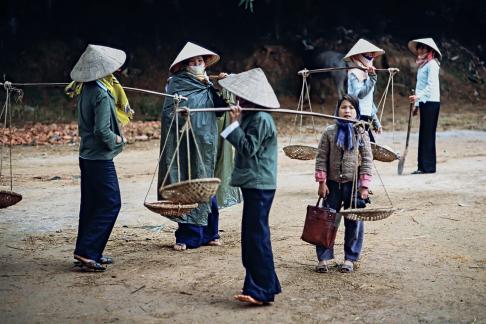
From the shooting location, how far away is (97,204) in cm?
582

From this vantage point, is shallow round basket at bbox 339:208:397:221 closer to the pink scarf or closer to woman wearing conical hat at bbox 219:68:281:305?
woman wearing conical hat at bbox 219:68:281:305

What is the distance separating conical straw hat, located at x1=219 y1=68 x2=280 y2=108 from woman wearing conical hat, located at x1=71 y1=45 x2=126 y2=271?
3.75 feet

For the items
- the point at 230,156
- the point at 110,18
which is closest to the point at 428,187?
the point at 230,156

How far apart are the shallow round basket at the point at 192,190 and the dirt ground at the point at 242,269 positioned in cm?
71

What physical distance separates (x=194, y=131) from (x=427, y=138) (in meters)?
4.59

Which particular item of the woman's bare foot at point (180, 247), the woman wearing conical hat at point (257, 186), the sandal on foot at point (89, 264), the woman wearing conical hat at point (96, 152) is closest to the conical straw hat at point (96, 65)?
the woman wearing conical hat at point (96, 152)

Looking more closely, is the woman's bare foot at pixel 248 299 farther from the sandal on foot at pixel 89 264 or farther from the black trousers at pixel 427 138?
the black trousers at pixel 427 138

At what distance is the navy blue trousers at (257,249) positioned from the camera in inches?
192

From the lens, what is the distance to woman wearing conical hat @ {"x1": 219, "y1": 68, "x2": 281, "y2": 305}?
15.9 feet

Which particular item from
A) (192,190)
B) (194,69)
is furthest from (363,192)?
(194,69)

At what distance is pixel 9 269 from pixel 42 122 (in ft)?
33.8

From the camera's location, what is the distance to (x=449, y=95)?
61.6ft

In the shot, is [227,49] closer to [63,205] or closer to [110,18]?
[110,18]

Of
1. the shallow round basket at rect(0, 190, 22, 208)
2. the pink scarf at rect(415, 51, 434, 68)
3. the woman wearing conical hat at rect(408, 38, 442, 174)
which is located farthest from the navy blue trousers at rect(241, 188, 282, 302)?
the pink scarf at rect(415, 51, 434, 68)
